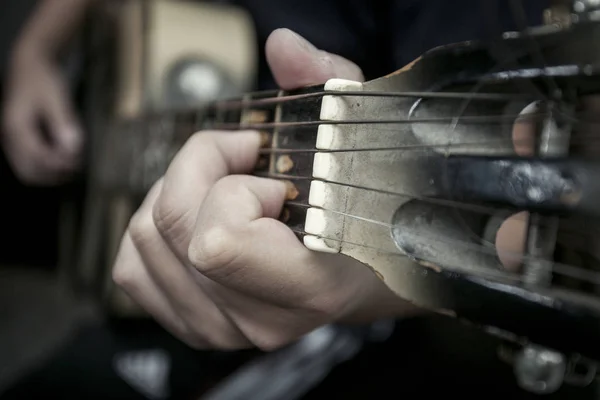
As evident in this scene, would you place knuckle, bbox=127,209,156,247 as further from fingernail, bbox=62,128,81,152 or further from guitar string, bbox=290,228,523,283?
fingernail, bbox=62,128,81,152

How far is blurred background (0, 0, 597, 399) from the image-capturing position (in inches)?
24.3

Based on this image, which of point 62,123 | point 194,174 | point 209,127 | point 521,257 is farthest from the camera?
point 62,123

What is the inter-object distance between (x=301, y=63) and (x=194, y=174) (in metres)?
0.09

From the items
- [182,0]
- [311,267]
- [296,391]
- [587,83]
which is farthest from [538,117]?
[182,0]

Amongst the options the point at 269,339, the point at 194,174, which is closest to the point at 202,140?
the point at 194,174

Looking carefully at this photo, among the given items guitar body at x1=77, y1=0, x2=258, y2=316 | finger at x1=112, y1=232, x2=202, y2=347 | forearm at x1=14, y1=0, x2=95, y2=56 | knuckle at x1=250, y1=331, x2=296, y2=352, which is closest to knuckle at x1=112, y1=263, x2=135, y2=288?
finger at x1=112, y1=232, x2=202, y2=347

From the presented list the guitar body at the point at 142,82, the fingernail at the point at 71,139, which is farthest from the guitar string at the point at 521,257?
the fingernail at the point at 71,139

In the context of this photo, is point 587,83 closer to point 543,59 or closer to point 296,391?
point 543,59

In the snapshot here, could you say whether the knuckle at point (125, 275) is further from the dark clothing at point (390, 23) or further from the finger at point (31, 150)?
the finger at point (31, 150)

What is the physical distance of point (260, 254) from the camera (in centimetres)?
31

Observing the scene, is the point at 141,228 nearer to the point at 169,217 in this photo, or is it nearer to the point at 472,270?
the point at 169,217

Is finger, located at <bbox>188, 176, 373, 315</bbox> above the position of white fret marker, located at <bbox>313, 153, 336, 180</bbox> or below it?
below

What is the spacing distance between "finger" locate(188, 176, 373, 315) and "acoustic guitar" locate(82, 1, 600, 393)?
0.04ft

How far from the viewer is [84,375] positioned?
806 mm
